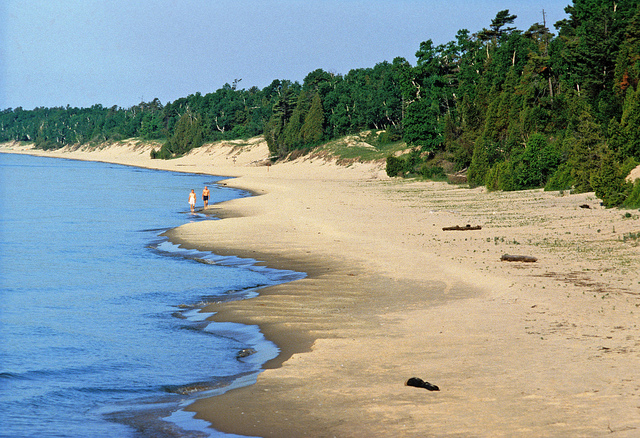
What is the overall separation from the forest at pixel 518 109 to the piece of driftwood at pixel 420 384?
19661mm

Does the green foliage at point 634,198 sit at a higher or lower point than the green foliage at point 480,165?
lower

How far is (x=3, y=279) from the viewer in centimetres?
2197

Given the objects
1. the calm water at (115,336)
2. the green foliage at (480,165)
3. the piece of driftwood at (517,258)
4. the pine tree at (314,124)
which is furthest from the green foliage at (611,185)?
the pine tree at (314,124)

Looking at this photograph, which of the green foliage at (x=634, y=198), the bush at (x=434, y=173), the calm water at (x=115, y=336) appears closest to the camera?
the calm water at (x=115, y=336)

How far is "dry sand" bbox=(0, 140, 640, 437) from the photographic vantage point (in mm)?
8164

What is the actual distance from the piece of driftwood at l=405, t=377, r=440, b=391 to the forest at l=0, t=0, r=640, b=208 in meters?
19.7

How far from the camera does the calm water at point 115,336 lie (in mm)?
9492

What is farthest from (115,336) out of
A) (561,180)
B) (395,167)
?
(395,167)

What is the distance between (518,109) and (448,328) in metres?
45.1

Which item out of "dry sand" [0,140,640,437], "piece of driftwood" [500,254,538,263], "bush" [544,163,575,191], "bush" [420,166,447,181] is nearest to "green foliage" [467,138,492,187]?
"bush" [544,163,575,191]

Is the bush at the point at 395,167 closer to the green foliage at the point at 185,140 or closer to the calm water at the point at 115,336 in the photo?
the calm water at the point at 115,336

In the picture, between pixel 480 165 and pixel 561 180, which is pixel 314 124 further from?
pixel 561 180

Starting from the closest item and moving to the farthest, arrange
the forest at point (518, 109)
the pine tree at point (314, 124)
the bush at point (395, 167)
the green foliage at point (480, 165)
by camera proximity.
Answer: the forest at point (518, 109) < the green foliage at point (480, 165) < the bush at point (395, 167) < the pine tree at point (314, 124)

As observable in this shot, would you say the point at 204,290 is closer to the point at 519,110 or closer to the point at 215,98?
the point at 519,110
